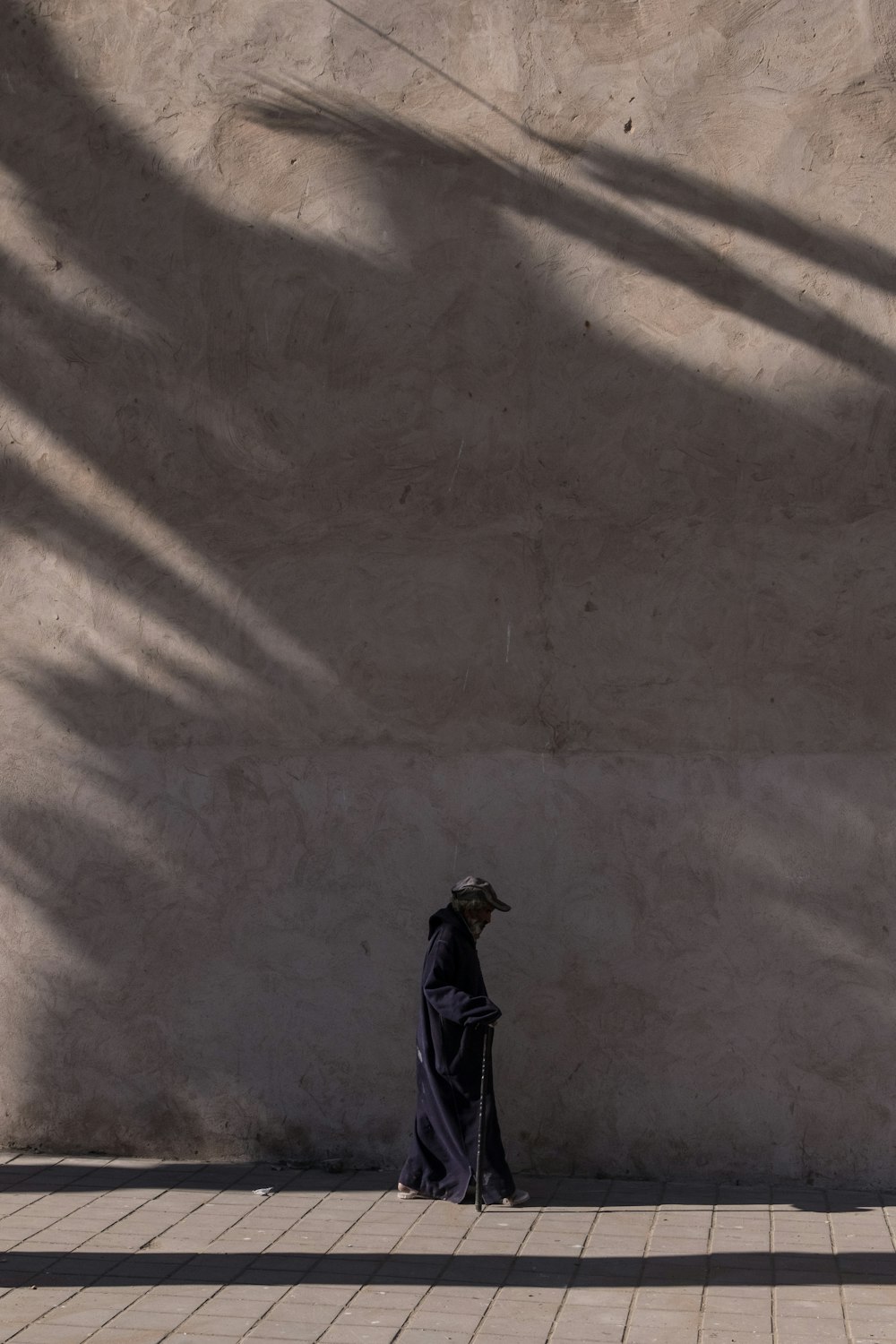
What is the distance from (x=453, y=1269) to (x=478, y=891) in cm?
187

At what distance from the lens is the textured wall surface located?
25.8ft

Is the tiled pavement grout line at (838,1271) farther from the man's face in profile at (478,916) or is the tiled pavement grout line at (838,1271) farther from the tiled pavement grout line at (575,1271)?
the man's face in profile at (478,916)

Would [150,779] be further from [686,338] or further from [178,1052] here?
[686,338]

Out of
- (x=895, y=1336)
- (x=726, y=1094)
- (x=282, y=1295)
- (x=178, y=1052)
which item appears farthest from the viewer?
(x=178, y=1052)

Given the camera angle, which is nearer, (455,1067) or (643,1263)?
(643,1263)

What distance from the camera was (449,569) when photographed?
825 cm

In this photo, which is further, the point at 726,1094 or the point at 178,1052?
the point at 178,1052

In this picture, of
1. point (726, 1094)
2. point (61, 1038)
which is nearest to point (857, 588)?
point (726, 1094)

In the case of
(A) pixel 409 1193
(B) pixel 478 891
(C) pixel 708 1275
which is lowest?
(C) pixel 708 1275

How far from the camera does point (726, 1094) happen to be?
784 centimetres

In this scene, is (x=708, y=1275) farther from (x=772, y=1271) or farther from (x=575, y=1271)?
(x=575, y=1271)

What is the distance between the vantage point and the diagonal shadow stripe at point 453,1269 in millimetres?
6371

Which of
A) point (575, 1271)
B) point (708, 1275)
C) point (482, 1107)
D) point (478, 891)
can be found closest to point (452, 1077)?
point (482, 1107)

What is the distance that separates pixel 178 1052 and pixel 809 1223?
3.56 meters
